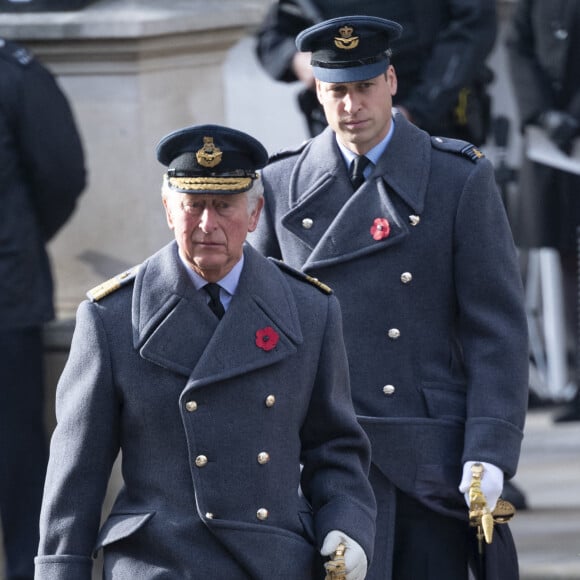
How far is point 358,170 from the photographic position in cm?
490

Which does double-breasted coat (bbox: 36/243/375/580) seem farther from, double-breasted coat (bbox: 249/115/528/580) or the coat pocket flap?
double-breasted coat (bbox: 249/115/528/580)

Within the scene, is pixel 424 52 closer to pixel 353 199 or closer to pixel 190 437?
pixel 353 199

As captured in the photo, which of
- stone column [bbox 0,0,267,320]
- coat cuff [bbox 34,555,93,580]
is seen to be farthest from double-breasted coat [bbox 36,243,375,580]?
stone column [bbox 0,0,267,320]

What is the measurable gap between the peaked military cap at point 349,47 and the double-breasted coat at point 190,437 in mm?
823

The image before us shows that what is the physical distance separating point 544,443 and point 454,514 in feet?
11.3

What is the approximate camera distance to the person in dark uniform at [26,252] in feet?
20.0

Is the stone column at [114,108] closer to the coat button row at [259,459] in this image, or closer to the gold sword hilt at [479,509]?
the gold sword hilt at [479,509]

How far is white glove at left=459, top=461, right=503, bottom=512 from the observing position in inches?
182

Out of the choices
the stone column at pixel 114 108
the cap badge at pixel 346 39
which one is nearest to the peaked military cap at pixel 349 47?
the cap badge at pixel 346 39

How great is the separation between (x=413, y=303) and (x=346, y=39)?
0.64 metres

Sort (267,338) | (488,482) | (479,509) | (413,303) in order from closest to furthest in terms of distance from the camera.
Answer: (267,338) < (479,509) < (488,482) < (413,303)

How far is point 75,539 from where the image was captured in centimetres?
392

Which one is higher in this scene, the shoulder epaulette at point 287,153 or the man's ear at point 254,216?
the man's ear at point 254,216

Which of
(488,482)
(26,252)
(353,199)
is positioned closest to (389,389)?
(488,482)
